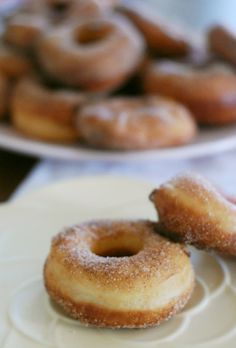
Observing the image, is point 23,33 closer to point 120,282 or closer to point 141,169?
point 141,169

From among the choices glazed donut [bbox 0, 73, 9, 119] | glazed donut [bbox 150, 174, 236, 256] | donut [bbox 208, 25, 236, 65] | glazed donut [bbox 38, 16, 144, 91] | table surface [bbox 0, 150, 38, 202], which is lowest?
table surface [bbox 0, 150, 38, 202]

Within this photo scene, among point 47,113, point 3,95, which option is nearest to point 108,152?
point 47,113

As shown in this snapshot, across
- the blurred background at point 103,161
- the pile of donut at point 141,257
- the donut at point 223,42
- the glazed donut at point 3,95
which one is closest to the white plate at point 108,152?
the blurred background at point 103,161

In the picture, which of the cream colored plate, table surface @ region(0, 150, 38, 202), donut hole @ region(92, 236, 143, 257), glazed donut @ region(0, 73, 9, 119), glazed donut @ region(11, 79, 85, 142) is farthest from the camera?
glazed donut @ region(0, 73, 9, 119)

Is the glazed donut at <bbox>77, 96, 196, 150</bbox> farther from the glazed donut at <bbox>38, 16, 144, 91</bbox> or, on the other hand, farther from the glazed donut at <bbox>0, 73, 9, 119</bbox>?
the glazed donut at <bbox>0, 73, 9, 119</bbox>

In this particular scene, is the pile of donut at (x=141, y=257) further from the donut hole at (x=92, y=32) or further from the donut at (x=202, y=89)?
the donut hole at (x=92, y=32)

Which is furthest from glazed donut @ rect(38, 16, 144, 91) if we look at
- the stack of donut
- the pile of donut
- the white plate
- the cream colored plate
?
the pile of donut

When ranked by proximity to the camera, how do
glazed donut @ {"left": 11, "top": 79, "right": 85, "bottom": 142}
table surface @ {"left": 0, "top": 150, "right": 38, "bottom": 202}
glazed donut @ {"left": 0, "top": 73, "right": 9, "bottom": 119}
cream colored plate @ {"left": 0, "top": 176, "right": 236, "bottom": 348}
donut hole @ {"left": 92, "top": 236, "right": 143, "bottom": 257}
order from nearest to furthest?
cream colored plate @ {"left": 0, "top": 176, "right": 236, "bottom": 348}, donut hole @ {"left": 92, "top": 236, "right": 143, "bottom": 257}, table surface @ {"left": 0, "top": 150, "right": 38, "bottom": 202}, glazed donut @ {"left": 11, "top": 79, "right": 85, "bottom": 142}, glazed donut @ {"left": 0, "top": 73, "right": 9, "bottom": 119}

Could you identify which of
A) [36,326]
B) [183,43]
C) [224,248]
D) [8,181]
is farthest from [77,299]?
[183,43]
